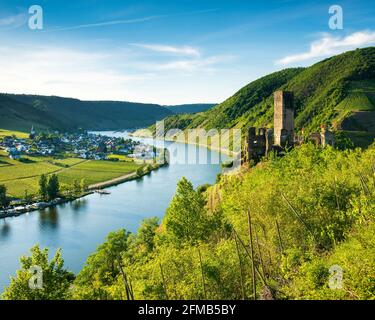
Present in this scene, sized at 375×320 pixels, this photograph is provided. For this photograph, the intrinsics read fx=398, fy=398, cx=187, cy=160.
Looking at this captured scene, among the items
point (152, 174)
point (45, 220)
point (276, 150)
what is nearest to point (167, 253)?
point (276, 150)

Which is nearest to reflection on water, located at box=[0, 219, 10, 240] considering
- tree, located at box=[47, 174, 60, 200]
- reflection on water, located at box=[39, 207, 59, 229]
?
reflection on water, located at box=[39, 207, 59, 229]

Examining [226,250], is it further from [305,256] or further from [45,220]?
[45,220]

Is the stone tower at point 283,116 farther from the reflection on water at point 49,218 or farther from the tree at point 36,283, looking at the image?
the reflection on water at point 49,218

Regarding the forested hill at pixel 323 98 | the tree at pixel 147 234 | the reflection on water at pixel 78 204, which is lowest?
the reflection on water at pixel 78 204

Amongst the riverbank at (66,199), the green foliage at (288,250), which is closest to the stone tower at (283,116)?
the green foliage at (288,250)
